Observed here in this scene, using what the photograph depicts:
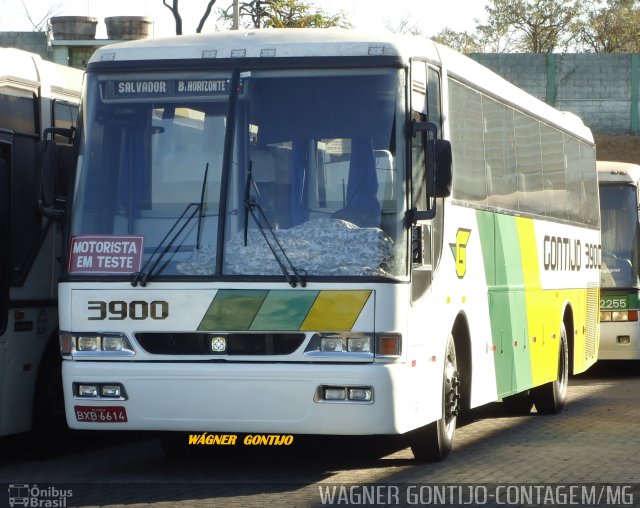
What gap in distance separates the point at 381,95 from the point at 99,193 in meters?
2.12

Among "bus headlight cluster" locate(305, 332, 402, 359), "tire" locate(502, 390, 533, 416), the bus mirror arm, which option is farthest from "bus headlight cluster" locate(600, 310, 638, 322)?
"bus headlight cluster" locate(305, 332, 402, 359)

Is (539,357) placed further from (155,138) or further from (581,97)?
(581,97)

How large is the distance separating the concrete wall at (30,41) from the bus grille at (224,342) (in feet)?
108

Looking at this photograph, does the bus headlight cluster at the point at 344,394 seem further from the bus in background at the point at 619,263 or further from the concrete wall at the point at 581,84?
the concrete wall at the point at 581,84

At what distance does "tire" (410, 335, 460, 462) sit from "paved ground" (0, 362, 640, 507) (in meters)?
0.14

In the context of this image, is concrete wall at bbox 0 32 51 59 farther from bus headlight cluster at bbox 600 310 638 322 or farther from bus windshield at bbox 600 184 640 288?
bus headlight cluster at bbox 600 310 638 322

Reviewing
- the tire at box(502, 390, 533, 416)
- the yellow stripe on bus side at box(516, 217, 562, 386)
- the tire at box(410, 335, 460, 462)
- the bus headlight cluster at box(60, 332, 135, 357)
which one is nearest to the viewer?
the bus headlight cluster at box(60, 332, 135, 357)

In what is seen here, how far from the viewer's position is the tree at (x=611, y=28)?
70125 mm

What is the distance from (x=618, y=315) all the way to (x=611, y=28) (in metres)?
50.7

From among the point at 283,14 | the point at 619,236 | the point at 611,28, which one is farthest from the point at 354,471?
the point at 611,28

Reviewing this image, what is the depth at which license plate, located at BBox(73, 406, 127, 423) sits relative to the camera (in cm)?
1039

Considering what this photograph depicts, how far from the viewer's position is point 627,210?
73.7 feet

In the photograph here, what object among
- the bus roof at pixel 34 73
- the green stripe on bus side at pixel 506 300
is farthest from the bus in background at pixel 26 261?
the green stripe on bus side at pixel 506 300

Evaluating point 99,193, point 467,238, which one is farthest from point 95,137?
point 467,238
